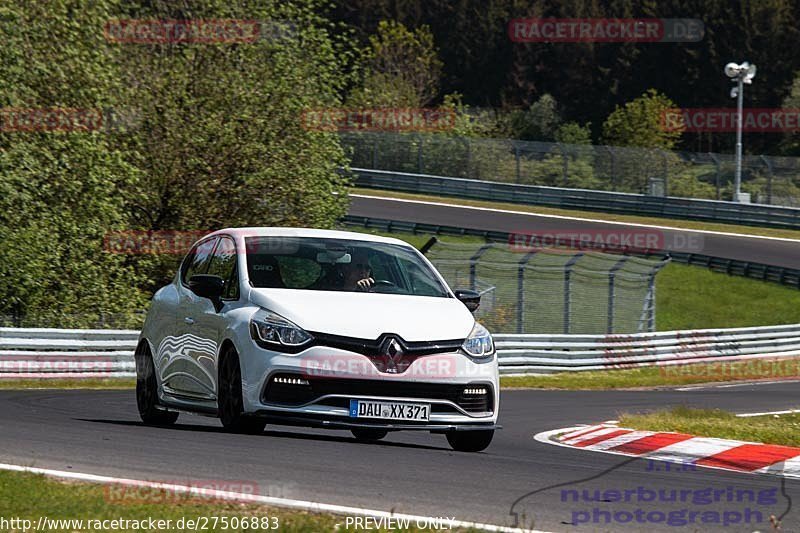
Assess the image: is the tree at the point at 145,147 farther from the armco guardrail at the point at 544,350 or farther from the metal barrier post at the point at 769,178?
the metal barrier post at the point at 769,178

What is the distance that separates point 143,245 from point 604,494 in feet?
75.1

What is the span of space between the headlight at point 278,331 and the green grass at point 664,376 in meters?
15.5

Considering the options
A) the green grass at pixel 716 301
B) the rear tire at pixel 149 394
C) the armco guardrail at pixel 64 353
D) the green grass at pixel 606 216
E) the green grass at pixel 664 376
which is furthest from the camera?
the green grass at pixel 606 216

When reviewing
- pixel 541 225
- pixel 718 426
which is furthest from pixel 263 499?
pixel 541 225

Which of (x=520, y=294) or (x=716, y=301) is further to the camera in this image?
(x=716, y=301)

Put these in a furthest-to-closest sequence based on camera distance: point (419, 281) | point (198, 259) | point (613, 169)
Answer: point (613, 169) < point (198, 259) < point (419, 281)

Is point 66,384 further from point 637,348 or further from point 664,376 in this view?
point 637,348

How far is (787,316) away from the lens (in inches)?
1511

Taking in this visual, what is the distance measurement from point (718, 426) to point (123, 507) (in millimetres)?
7676

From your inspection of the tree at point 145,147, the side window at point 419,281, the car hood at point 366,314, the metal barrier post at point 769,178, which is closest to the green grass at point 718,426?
the side window at point 419,281

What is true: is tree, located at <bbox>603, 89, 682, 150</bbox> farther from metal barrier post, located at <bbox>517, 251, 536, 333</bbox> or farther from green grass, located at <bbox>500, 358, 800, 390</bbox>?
metal barrier post, located at <bbox>517, 251, 536, 333</bbox>

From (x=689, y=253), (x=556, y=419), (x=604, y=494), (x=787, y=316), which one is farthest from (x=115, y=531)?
(x=689, y=253)

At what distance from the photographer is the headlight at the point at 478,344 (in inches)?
382

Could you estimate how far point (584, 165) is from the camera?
A: 56.2m
